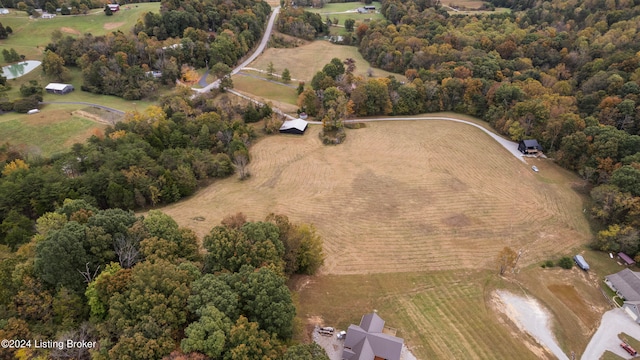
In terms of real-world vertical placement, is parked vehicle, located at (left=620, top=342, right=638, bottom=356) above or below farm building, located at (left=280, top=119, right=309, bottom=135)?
above

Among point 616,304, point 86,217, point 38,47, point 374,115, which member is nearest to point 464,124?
point 374,115

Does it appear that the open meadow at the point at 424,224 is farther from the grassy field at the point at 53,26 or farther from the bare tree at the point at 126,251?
the grassy field at the point at 53,26

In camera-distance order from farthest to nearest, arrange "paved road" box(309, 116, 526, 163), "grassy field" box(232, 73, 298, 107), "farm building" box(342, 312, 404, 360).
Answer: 1. "grassy field" box(232, 73, 298, 107)
2. "paved road" box(309, 116, 526, 163)
3. "farm building" box(342, 312, 404, 360)

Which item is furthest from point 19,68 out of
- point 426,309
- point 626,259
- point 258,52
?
point 626,259

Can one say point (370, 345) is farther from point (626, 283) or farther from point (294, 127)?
point (294, 127)

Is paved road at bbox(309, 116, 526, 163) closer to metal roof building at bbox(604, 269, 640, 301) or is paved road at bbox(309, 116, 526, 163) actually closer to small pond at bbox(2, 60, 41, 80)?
metal roof building at bbox(604, 269, 640, 301)

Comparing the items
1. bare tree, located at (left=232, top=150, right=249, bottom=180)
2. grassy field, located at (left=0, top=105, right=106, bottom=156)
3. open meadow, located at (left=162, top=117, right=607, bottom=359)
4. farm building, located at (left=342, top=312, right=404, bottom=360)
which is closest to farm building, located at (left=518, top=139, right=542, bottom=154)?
open meadow, located at (left=162, top=117, right=607, bottom=359)

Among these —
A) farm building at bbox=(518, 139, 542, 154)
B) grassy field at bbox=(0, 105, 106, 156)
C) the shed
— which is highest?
farm building at bbox=(518, 139, 542, 154)

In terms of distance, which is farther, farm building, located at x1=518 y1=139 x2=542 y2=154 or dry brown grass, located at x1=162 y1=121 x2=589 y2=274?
farm building, located at x1=518 y1=139 x2=542 y2=154
